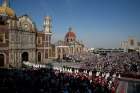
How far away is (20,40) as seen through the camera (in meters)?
36.2

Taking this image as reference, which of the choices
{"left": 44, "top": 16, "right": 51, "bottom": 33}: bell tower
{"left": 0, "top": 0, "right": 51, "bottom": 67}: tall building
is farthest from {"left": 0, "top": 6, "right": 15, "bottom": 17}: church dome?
{"left": 44, "top": 16, "right": 51, "bottom": 33}: bell tower

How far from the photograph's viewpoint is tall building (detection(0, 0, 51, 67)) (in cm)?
3456

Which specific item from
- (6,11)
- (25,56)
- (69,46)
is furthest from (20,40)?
(69,46)

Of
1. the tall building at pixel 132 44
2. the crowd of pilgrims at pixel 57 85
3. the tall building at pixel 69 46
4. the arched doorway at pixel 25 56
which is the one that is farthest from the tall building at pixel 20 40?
the tall building at pixel 132 44

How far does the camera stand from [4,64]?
34469 millimetres

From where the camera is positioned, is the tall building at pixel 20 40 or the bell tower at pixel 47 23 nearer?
the tall building at pixel 20 40

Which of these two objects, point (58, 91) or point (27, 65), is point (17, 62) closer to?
point (27, 65)

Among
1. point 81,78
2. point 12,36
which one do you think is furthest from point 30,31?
point 81,78

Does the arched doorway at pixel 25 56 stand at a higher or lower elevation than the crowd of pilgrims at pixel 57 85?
higher

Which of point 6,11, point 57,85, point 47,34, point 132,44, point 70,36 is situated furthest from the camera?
point 132,44

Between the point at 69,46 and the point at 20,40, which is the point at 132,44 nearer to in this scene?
the point at 69,46

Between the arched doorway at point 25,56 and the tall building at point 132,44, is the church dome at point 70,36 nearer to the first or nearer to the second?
the tall building at point 132,44

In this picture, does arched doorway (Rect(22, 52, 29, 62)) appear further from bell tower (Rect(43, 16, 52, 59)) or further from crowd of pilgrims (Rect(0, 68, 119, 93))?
crowd of pilgrims (Rect(0, 68, 119, 93))

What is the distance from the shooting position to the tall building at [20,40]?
3456 centimetres
